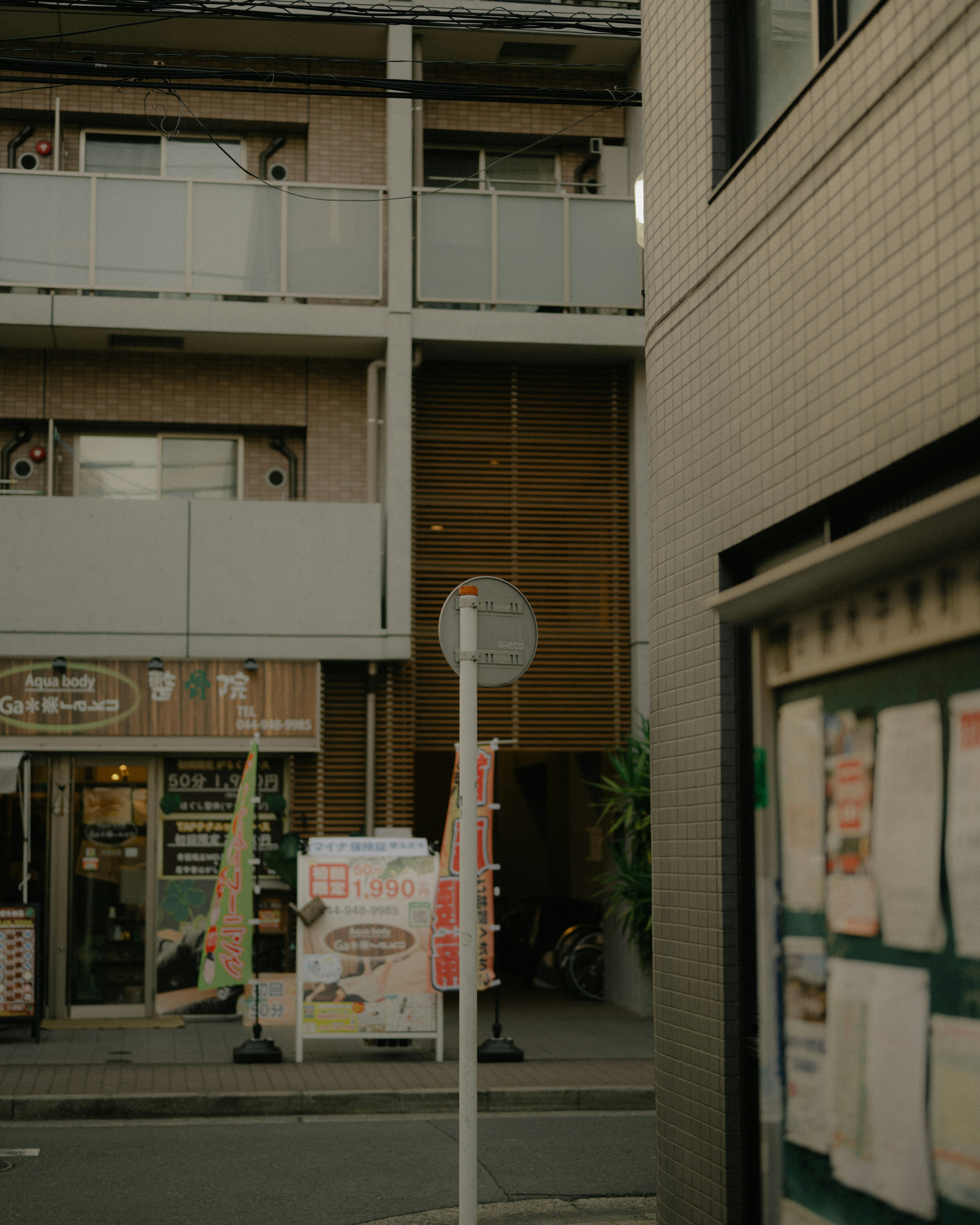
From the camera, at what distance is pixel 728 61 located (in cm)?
612

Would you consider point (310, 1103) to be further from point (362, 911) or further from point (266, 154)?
point (266, 154)

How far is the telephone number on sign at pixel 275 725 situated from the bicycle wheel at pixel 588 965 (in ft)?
14.0

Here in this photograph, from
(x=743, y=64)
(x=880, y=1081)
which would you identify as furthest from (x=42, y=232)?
(x=880, y=1081)

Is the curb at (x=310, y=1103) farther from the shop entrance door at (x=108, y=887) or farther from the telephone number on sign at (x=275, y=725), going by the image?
the telephone number on sign at (x=275, y=725)

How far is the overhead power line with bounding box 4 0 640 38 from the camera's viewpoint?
12094 millimetres

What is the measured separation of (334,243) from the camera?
1459 cm

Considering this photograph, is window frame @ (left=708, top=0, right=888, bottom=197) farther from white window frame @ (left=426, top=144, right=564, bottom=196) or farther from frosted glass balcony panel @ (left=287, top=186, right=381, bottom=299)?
white window frame @ (left=426, top=144, right=564, bottom=196)

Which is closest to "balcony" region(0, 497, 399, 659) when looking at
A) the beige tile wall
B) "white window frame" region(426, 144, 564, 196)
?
the beige tile wall

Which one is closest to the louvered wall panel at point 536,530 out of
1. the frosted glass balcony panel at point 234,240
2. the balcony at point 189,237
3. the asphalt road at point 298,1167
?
the balcony at point 189,237

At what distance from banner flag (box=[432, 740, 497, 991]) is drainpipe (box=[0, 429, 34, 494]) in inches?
262

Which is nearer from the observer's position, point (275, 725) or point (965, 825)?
point (965, 825)

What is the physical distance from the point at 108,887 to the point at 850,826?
1155cm

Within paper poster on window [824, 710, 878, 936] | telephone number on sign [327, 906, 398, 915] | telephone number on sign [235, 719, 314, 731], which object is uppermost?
telephone number on sign [235, 719, 314, 731]

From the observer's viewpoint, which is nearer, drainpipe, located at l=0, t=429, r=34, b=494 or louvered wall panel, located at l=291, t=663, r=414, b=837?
louvered wall panel, located at l=291, t=663, r=414, b=837
